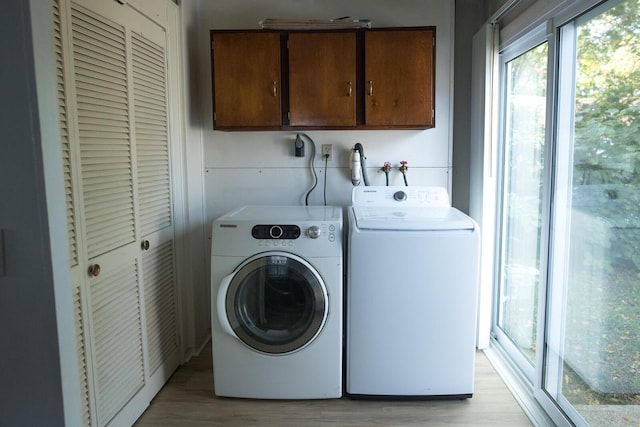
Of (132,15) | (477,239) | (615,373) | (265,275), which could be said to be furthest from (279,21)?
(615,373)

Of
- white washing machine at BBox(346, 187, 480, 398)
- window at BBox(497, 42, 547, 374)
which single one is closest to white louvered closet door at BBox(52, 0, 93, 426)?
white washing machine at BBox(346, 187, 480, 398)

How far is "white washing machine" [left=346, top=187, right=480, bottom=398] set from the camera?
2.09 metres

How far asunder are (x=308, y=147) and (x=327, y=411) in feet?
5.29

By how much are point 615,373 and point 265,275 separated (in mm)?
1540

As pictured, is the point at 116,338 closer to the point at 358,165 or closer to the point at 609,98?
the point at 358,165

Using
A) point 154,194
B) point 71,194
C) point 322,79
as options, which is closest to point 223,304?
point 154,194

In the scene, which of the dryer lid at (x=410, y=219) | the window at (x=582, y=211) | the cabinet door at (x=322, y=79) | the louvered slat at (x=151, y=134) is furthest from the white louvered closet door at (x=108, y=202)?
the window at (x=582, y=211)

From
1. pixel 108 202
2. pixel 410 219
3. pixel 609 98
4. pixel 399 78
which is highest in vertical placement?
pixel 399 78

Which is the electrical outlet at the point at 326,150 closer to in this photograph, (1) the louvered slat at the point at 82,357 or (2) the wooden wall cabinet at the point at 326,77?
(2) the wooden wall cabinet at the point at 326,77

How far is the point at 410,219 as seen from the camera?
2.21 metres

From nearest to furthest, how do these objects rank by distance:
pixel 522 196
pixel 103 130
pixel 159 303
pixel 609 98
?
pixel 609 98
pixel 103 130
pixel 159 303
pixel 522 196

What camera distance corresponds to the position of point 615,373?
5.41 feet

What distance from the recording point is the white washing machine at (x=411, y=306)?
6.86 feet

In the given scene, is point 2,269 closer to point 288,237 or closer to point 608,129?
point 288,237
